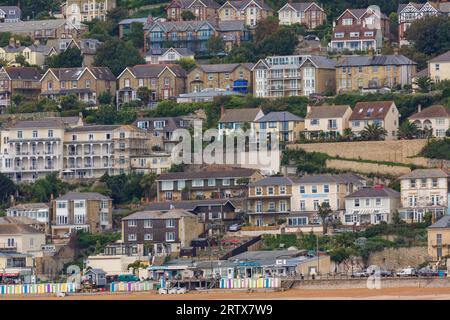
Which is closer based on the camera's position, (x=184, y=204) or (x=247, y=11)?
(x=184, y=204)

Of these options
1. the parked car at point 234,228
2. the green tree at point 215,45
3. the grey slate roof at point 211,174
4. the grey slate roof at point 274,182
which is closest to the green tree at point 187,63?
the green tree at point 215,45

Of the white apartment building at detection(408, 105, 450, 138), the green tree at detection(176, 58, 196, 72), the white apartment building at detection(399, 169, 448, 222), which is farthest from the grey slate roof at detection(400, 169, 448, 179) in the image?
the green tree at detection(176, 58, 196, 72)

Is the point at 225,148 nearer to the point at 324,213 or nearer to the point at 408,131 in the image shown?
the point at 408,131

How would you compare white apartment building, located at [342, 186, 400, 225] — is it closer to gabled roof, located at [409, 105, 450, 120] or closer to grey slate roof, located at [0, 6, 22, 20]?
gabled roof, located at [409, 105, 450, 120]

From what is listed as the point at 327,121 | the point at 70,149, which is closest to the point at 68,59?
the point at 70,149

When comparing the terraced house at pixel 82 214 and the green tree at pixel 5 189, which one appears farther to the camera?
the green tree at pixel 5 189

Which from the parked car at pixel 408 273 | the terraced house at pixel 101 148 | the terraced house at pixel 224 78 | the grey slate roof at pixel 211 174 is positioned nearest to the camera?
the parked car at pixel 408 273

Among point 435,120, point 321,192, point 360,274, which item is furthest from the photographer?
point 435,120

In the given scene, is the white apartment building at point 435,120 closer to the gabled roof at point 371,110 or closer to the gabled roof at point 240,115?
the gabled roof at point 371,110
